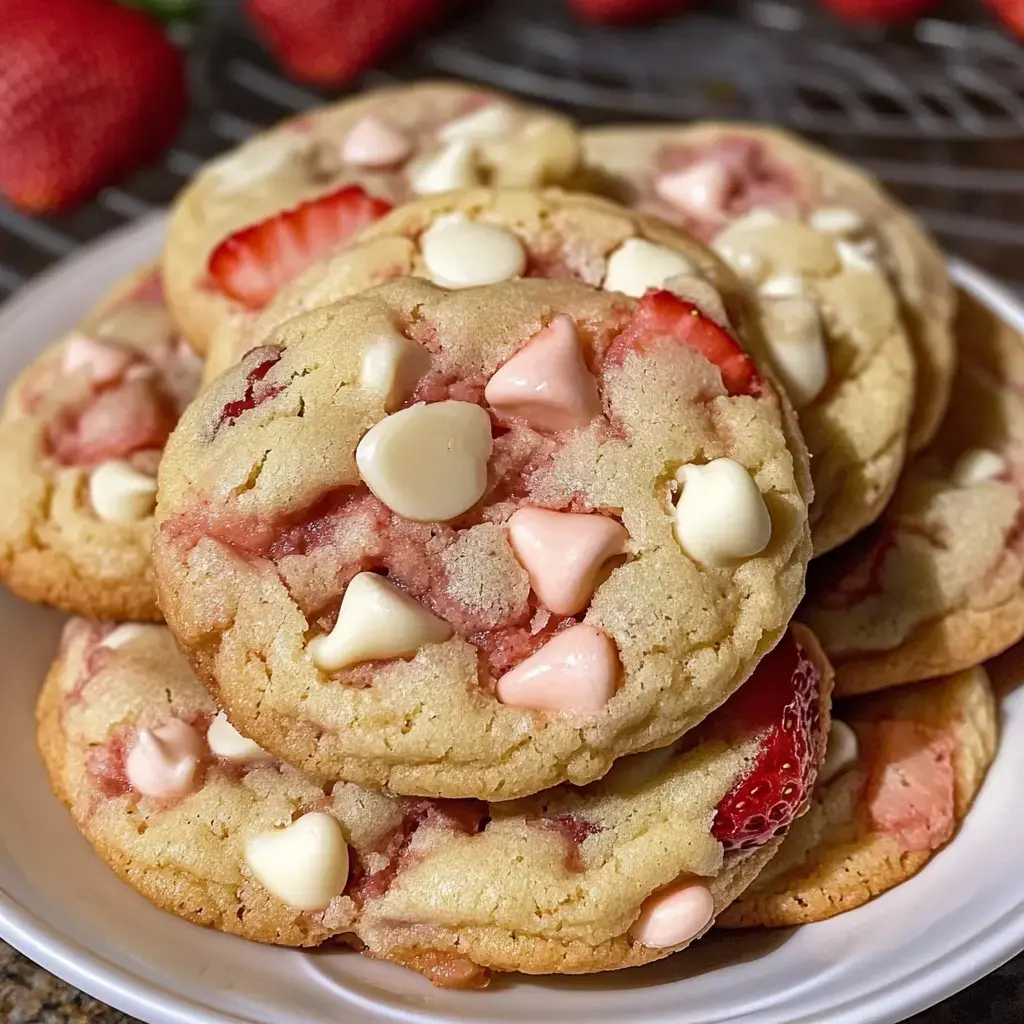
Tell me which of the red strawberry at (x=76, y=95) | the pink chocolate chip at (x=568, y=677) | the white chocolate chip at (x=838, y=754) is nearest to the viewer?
the pink chocolate chip at (x=568, y=677)

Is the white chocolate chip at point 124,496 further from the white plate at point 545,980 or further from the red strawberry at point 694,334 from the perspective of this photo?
the red strawberry at point 694,334

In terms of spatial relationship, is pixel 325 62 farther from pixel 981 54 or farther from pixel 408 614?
pixel 408 614

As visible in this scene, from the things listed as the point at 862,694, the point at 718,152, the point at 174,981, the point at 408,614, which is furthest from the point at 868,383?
the point at 174,981

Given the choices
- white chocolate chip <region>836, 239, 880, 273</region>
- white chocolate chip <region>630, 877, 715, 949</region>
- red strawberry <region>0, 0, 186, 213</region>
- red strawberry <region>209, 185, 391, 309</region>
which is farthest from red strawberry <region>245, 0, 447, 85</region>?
white chocolate chip <region>630, 877, 715, 949</region>

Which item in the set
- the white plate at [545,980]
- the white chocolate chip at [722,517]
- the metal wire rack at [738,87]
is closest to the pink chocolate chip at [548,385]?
the white chocolate chip at [722,517]

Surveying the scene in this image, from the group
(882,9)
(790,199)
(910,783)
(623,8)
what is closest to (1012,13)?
(882,9)

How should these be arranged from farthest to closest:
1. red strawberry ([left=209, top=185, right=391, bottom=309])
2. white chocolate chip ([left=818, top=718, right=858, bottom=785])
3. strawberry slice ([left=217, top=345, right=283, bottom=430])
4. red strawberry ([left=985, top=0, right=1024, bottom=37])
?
red strawberry ([left=985, top=0, right=1024, bottom=37]) < red strawberry ([left=209, top=185, right=391, bottom=309]) < white chocolate chip ([left=818, top=718, right=858, bottom=785]) < strawberry slice ([left=217, top=345, right=283, bottom=430])

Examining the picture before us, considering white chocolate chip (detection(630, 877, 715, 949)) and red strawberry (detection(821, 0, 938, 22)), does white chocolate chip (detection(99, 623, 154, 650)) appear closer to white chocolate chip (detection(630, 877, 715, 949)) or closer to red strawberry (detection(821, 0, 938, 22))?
white chocolate chip (detection(630, 877, 715, 949))
